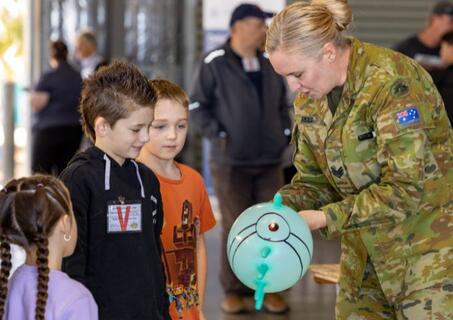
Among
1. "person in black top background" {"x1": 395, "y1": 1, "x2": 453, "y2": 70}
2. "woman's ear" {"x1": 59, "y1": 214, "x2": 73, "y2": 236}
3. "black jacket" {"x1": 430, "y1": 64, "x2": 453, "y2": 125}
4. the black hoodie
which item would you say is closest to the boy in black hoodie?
the black hoodie

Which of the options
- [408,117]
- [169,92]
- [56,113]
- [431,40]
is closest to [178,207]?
[169,92]

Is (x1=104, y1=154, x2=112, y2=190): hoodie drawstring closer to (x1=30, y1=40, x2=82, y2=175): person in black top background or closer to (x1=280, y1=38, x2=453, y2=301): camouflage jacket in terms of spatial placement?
(x1=280, y1=38, x2=453, y2=301): camouflage jacket

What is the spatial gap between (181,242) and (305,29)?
1086 millimetres

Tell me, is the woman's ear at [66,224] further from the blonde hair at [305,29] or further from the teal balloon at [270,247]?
the blonde hair at [305,29]

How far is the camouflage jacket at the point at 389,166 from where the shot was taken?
3.26 m

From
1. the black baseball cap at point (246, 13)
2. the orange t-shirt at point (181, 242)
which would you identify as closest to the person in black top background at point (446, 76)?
the black baseball cap at point (246, 13)

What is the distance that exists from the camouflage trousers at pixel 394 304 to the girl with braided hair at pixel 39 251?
96cm

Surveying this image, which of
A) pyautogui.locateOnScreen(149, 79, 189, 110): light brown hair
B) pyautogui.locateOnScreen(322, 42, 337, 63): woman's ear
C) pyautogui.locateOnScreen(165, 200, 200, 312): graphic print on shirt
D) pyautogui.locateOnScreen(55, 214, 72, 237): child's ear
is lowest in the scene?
pyautogui.locateOnScreen(165, 200, 200, 312): graphic print on shirt

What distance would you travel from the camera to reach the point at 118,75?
369cm

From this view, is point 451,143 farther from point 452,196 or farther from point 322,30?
point 322,30

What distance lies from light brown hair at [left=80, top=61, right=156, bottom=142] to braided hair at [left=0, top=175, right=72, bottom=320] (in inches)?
20.2

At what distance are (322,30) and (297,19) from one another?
A: 0.27 ft

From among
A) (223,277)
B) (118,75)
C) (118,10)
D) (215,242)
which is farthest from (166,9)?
(118,75)

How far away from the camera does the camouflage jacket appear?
326 centimetres
